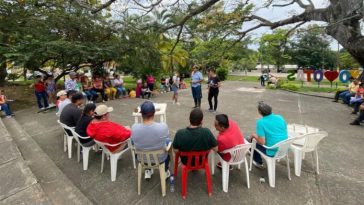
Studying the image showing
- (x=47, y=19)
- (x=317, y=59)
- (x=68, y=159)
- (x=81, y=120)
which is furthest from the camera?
(x=317, y=59)

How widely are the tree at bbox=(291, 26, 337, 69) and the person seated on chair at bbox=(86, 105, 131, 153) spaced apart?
138ft

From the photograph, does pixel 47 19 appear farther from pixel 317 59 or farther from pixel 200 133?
pixel 317 59

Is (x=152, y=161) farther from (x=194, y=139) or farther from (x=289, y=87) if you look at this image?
(x=289, y=87)

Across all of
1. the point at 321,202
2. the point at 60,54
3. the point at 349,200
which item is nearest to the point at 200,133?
the point at 321,202

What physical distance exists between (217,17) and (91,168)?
9.96m

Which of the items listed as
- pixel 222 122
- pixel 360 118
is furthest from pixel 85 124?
pixel 360 118

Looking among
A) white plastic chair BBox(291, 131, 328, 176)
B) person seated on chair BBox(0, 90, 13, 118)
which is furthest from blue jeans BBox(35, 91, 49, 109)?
white plastic chair BBox(291, 131, 328, 176)

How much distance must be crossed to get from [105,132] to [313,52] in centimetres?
4373

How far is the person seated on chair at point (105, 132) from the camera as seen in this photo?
9.95 feet

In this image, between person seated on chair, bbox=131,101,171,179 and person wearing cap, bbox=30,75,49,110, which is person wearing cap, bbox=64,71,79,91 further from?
person seated on chair, bbox=131,101,171,179

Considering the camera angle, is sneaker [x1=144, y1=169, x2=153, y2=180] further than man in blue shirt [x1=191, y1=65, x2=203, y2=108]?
No

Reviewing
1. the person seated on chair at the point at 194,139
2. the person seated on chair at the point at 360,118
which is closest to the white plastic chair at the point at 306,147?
the person seated on chair at the point at 194,139

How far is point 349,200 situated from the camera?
2.59m

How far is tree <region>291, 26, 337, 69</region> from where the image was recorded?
124 feet
